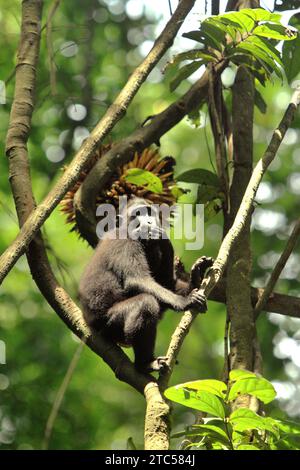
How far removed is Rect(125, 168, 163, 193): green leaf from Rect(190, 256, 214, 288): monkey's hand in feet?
2.26

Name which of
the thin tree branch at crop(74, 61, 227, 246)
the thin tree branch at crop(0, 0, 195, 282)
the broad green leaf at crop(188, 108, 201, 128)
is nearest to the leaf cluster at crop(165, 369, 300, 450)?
the thin tree branch at crop(0, 0, 195, 282)

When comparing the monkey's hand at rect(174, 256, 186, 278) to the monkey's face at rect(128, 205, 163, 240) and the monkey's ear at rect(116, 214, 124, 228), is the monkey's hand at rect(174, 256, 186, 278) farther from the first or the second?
the monkey's ear at rect(116, 214, 124, 228)

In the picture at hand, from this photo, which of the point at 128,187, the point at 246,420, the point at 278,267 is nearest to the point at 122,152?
the point at 128,187

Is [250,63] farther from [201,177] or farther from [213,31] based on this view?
[201,177]

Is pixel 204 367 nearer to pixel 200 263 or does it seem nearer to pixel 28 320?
pixel 28 320

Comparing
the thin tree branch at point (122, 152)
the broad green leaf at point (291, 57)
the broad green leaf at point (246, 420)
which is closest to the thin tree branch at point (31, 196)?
the thin tree branch at point (122, 152)

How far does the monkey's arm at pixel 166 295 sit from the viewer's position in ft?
13.3

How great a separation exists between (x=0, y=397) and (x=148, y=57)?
4831 mm

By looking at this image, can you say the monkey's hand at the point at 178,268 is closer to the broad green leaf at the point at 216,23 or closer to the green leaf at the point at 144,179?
the green leaf at the point at 144,179

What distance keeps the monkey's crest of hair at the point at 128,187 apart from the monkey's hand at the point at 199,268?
872 mm

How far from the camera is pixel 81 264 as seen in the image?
1133 cm

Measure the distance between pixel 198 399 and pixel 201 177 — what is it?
7.91ft

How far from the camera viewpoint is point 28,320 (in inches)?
377

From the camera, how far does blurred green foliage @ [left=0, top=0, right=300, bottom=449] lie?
8062 millimetres
